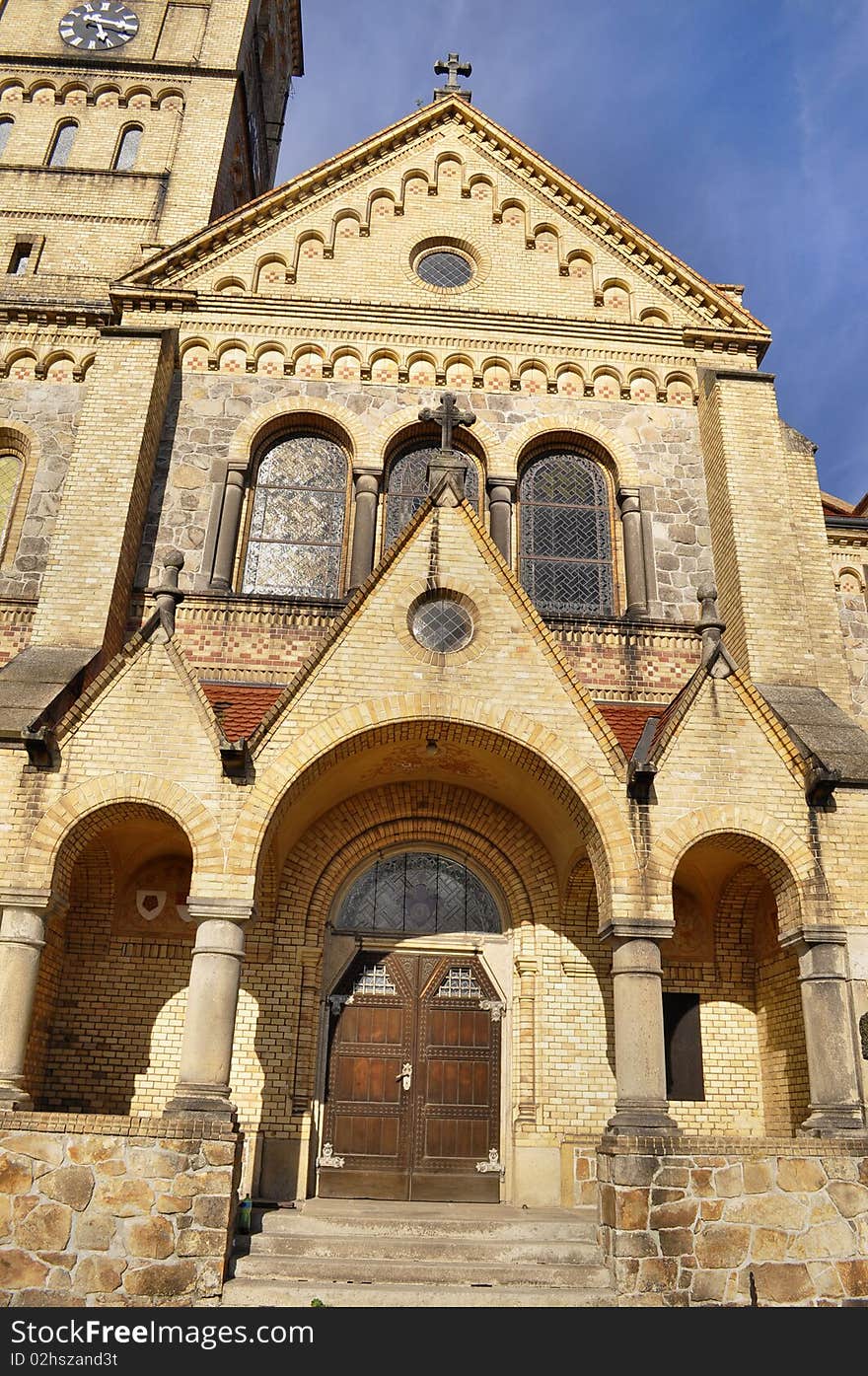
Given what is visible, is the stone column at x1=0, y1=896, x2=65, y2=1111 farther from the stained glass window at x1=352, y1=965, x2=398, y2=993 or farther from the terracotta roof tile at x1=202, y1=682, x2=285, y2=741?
the stained glass window at x1=352, y1=965, x2=398, y2=993

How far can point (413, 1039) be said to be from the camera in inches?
421

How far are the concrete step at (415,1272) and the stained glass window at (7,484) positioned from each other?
9.19 meters

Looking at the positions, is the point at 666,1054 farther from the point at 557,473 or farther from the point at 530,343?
the point at 530,343

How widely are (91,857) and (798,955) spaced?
689cm

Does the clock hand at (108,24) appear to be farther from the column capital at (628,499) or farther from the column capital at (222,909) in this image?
the column capital at (222,909)

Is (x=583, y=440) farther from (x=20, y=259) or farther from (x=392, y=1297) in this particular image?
(x=392, y=1297)

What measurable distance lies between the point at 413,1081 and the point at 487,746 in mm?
3653

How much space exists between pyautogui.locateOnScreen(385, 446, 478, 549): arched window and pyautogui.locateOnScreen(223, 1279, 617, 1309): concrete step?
27.0ft

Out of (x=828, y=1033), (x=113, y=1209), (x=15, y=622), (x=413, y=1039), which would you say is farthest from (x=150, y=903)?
(x=828, y=1033)

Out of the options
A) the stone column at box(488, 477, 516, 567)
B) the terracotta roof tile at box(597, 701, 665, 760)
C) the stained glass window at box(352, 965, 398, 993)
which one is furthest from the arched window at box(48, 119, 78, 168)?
the stained glass window at box(352, 965, 398, 993)

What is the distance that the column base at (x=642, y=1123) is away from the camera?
8.21 m

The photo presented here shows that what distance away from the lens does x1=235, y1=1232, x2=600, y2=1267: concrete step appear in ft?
26.7

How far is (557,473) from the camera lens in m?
13.6

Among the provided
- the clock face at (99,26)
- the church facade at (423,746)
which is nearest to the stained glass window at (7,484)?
the church facade at (423,746)
